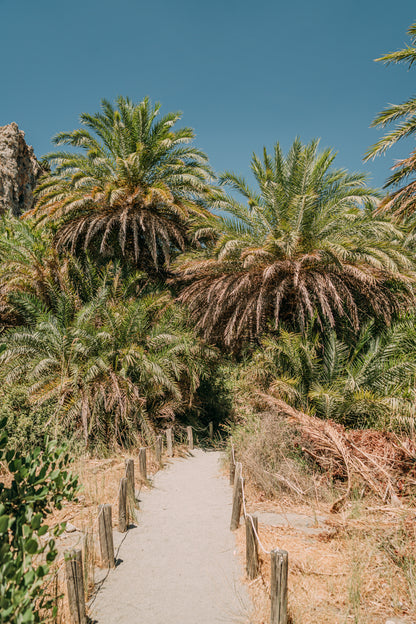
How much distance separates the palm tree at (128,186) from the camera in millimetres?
11484

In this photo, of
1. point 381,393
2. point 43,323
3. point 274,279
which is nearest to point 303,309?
point 274,279

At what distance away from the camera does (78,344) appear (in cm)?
870

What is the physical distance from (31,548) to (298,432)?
245 inches

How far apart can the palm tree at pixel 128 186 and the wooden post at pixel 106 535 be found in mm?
8087

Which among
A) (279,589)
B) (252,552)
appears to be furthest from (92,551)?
(279,589)

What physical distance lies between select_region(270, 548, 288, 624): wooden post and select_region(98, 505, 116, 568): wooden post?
6.40ft

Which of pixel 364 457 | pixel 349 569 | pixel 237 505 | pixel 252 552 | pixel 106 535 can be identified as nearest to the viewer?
pixel 349 569

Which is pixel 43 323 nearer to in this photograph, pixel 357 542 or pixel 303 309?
pixel 303 309

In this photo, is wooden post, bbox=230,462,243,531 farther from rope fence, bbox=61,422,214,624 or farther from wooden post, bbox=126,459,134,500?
wooden post, bbox=126,459,134,500

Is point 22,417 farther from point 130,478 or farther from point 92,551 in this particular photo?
point 92,551

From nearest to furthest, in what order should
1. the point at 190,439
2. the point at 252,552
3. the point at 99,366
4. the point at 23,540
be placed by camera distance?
1. the point at 23,540
2. the point at 252,552
3. the point at 99,366
4. the point at 190,439

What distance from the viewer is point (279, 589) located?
3.09 m

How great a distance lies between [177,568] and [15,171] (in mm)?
20633

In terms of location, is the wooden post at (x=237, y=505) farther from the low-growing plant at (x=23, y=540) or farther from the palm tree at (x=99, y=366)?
the palm tree at (x=99, y=366)
